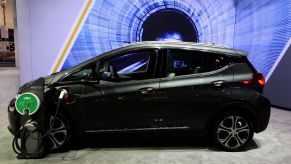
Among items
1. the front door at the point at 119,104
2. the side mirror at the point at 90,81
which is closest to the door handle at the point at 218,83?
the front door at the point at 119,104

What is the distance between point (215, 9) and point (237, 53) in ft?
14.6

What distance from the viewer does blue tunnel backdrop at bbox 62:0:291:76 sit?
7688mm

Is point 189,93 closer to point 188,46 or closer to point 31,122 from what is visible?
point 188,46

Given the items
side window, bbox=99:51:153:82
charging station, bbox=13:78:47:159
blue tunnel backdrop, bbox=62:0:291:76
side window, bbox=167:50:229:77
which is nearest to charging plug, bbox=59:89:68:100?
charging station, bbox=13:78:47:159

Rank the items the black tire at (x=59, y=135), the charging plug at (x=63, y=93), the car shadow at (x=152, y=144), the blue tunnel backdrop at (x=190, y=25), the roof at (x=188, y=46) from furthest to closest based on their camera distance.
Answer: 1. the blue tunnel backdrop at (x=190, y=25)
2. the car shadow at (x=152, y=144)
3. the roof at (x=188, y=46)
4. the black tire at (x=59, y=135)
5. the charging plug at (x=63, y=93)

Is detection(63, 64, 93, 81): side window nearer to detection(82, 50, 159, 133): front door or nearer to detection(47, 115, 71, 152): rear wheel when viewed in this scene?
detection(82, 50, 159, 133): front door

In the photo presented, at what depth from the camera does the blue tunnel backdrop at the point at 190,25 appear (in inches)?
303

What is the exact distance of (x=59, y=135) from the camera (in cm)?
435

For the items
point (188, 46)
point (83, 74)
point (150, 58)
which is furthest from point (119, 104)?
point (188, 46)

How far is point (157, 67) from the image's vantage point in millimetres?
4418

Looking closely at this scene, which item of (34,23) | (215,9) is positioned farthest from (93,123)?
(215,9)

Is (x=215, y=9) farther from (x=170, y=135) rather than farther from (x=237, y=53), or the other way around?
(x=170, y=135)

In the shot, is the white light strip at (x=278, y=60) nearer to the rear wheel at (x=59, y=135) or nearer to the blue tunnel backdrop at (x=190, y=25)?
the blue tunnel backdrop at (x=190, y=25)

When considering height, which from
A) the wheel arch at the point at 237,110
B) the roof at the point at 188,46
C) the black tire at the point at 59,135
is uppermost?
the roof at the point at 188,46
